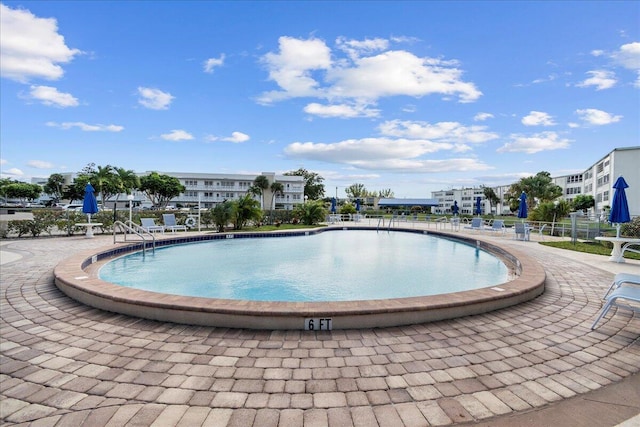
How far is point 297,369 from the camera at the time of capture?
272 centimetres

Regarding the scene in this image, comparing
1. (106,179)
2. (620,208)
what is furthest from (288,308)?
(106,179)

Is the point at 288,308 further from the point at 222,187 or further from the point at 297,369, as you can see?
the point at 222,187

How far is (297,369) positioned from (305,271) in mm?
5627

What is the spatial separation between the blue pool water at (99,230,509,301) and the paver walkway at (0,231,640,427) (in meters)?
2.56

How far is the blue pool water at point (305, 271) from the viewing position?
654 cm

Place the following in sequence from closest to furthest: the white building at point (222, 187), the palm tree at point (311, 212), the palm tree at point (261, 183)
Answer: the palm tree at point (311, 212) < the palm tree at point (261, 183) < the white building at point (222, 187)

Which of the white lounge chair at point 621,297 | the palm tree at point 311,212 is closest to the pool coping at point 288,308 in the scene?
the white lounge chair at point 621,297

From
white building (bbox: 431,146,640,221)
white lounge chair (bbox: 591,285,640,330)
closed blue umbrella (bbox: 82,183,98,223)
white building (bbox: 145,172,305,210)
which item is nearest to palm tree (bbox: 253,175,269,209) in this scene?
white building (bbox: 145,172,305,210)

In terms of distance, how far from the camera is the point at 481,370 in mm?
2744

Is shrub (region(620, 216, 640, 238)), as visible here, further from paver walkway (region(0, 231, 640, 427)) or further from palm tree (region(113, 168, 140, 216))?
palm tree (region(113, 168, 140, 216))

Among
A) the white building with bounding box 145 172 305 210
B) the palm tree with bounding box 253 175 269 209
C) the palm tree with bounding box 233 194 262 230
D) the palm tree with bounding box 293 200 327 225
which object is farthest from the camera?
the white building with bounding box 145 172 305 210

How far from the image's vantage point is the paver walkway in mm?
2164

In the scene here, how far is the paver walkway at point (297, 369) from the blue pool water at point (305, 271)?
8.41 ft

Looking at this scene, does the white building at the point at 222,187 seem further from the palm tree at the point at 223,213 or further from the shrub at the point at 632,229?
the shrub at the point at 632,229
